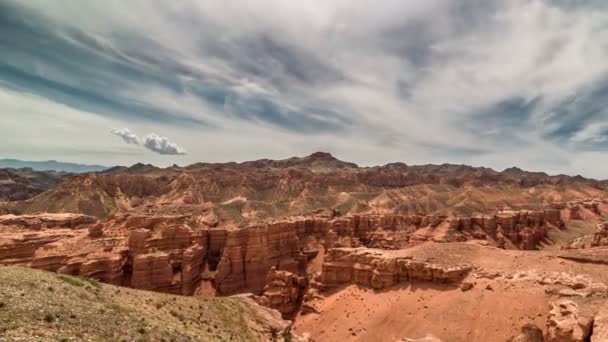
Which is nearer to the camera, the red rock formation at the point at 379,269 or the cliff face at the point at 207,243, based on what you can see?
the red rock formation at the point at 379,269

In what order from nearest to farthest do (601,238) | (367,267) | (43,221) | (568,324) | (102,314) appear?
(102,314)
(568,324)
(367,267)
(601,238)
(43,221)

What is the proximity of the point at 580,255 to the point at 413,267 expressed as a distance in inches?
642

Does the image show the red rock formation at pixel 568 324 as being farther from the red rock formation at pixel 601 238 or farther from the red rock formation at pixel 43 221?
the red rock formation at pixel 43 221

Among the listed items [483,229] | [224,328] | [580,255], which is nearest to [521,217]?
[483,229]

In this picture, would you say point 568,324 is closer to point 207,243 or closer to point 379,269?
point 379,269

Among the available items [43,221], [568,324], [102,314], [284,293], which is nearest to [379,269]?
[284,293]

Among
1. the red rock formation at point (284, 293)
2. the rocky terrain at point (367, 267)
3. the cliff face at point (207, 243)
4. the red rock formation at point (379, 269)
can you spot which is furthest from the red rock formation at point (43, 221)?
the red rock formation at point (379, 269)

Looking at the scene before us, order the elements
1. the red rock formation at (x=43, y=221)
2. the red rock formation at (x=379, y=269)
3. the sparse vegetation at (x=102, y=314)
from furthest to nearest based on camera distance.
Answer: the red rock formation at (x=43, y=221) < the red rock formation at (x=379, y=269) < the sparse vegetation at (x=102, y=314)

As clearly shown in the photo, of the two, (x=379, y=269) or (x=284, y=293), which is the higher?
(x=379, y=269)

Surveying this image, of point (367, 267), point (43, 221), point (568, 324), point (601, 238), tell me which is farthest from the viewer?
point (43, 221)

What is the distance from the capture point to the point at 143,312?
2312 cm

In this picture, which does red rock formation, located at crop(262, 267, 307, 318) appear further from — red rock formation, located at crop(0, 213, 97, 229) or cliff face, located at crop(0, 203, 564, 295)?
red rock formation, located at crop(0, 213, 97, 229)

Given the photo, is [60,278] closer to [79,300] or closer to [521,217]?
[79,300]

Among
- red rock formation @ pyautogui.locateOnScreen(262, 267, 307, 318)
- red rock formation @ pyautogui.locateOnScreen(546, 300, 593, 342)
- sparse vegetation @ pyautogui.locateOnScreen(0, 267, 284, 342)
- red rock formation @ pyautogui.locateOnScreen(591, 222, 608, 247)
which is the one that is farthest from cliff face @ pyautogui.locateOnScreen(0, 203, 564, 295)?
sparse vegetation @ pyautogui.locateOnScreen(0, 267, 284, 342)
